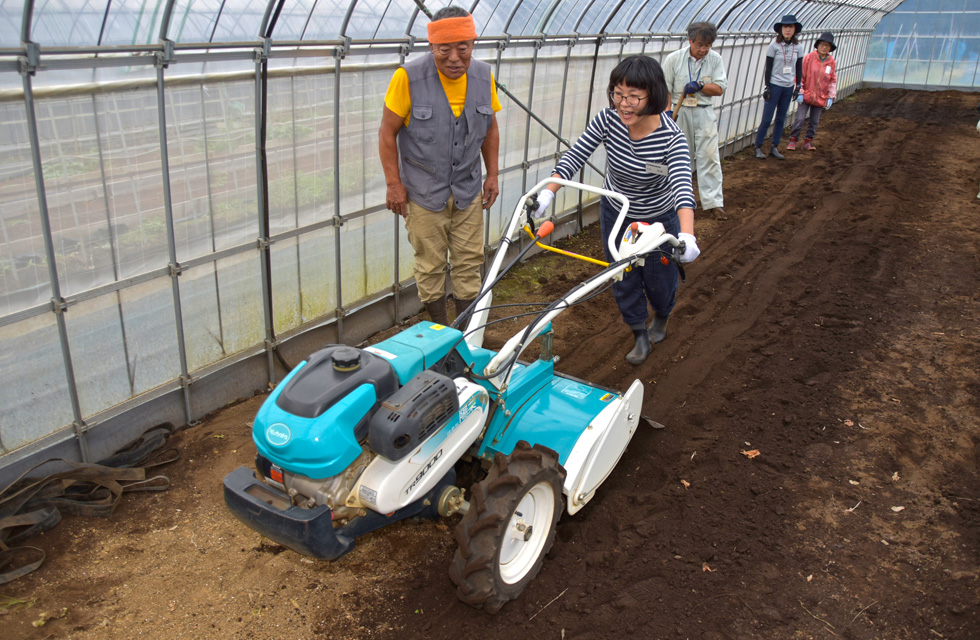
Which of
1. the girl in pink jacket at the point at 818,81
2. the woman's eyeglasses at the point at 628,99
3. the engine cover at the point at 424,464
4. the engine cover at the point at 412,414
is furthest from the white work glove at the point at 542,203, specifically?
the girl in pink jacket at the point at 818,81

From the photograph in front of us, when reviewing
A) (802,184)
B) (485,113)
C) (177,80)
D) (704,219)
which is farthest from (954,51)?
(177,80)

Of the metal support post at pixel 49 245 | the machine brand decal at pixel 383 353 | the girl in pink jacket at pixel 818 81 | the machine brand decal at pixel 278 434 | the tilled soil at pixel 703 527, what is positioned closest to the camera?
the machine brand decal at pixel 278 434

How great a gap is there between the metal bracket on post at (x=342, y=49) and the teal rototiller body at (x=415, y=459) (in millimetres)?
2135

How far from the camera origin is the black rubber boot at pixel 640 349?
4.74m

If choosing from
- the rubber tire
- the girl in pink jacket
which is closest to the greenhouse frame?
the rubber tire

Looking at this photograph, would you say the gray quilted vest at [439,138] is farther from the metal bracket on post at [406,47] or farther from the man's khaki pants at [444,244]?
the metal bracket on post at [406,47]

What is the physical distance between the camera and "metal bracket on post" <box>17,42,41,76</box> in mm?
2904

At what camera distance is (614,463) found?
3.40m

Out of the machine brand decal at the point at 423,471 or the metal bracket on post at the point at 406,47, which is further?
the metal bracket on post at the point at 406,47

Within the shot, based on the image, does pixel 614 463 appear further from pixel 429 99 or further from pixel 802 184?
pixel 802 184

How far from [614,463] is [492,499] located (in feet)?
3.19

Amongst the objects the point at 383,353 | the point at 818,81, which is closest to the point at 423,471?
the point at 383,353

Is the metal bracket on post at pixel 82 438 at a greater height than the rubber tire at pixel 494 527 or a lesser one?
lesser

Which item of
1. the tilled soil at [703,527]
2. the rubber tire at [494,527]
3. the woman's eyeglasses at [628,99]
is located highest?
the woman's eyeglasses at [628,99]
